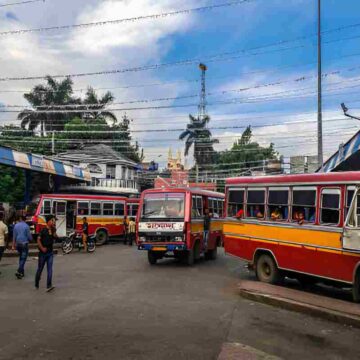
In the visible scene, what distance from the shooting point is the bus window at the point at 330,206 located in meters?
10.5

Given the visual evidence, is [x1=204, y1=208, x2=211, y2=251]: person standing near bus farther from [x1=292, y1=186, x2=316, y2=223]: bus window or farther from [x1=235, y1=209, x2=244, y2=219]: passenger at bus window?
[x1=292, y1=186, x2=316, y2=223]: bus window

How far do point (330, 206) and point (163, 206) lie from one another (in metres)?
7.47

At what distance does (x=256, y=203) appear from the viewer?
13086mm

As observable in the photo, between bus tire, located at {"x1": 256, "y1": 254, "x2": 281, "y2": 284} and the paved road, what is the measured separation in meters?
0.86

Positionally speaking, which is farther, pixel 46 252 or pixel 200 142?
pixel 200 142

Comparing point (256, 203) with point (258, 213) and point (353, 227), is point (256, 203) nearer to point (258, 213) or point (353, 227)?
point (258, 213)

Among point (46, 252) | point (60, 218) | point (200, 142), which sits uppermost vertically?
point (200, 142)

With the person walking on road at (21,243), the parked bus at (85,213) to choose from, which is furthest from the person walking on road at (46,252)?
the parked bus at (85,213)

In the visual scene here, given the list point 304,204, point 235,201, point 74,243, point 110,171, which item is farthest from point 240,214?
point 110,171

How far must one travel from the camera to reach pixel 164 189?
57.0ft

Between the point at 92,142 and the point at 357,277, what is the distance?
4550cm

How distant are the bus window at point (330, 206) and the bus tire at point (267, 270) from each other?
6.91 ft

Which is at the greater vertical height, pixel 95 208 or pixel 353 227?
pixel 95 208

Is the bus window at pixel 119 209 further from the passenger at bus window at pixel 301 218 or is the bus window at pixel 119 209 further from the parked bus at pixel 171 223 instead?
the passenger at bus window at pixel 301 218
